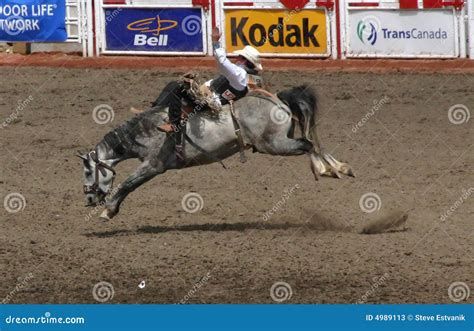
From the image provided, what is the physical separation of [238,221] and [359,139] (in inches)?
172

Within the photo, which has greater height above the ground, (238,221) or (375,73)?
(375,73)

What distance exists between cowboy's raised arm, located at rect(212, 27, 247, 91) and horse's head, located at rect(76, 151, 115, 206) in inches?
75.1

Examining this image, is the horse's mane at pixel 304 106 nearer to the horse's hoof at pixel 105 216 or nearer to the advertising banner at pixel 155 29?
the horse's hoof at pixel 105 216

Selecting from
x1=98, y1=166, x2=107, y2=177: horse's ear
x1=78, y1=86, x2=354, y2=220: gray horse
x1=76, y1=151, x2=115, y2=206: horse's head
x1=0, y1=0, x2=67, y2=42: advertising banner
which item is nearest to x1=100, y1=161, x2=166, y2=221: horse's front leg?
x1=78, y1=86, x2=354, y2=220: gray horse

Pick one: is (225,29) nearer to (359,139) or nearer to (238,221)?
(359,139)

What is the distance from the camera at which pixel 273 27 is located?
82.3 ft

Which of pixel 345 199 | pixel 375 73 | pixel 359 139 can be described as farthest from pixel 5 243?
pixel 375 73

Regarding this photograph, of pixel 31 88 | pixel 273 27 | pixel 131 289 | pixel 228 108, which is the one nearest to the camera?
pixel 131 289

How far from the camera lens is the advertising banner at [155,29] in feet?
83.5

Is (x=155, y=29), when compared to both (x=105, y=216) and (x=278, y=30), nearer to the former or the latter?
(x=278, y=30)

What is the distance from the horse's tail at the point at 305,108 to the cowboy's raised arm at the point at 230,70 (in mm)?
632

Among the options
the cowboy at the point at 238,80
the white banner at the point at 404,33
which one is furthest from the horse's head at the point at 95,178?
the white banner at the point at 404,33

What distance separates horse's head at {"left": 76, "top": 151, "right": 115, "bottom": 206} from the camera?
51.2ft

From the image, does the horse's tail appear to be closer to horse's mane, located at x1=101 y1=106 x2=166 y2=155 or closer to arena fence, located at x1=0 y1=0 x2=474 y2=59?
horse's mane, located at x1=101 y1=106 x2=166 y2=155
